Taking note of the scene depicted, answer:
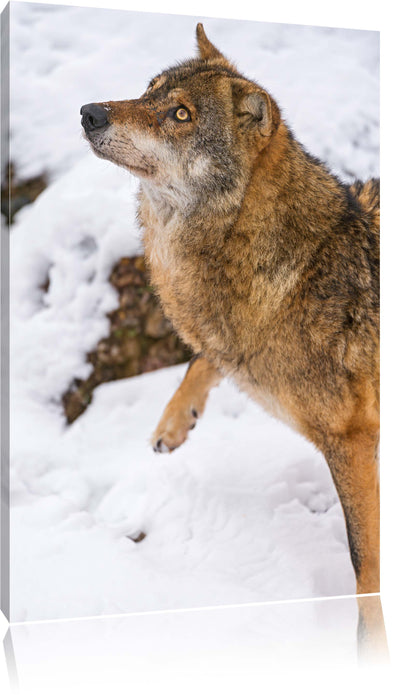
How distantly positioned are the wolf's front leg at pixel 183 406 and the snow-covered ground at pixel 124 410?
0.26 ft

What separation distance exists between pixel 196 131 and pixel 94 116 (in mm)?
434

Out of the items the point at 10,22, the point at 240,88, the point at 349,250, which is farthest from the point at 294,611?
the point at 10,22

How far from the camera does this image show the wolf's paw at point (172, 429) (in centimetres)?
438

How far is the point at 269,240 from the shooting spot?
3.67 m

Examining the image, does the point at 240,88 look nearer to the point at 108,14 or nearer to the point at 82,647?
the point at 108,14

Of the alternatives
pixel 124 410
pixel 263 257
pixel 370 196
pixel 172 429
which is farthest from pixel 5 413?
pixel 370 196

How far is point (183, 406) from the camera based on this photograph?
440cm

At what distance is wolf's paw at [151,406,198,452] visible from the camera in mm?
4379

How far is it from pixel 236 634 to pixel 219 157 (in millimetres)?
2189

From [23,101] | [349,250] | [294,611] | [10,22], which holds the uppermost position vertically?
[10,22]

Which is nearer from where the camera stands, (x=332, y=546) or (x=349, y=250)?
(x=349, y=250)
